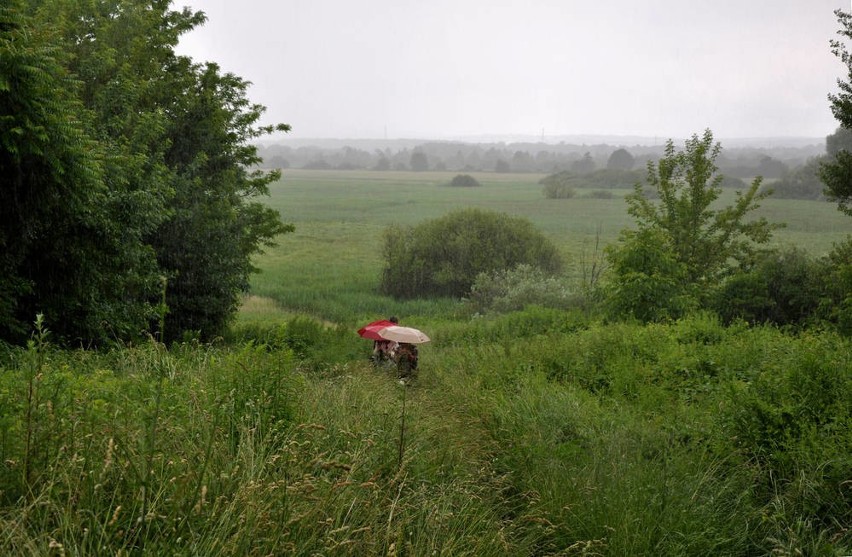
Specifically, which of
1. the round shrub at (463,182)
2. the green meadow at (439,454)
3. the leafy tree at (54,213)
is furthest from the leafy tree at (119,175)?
the round shrub at (463,182)

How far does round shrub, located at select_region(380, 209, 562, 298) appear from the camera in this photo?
41.2 m

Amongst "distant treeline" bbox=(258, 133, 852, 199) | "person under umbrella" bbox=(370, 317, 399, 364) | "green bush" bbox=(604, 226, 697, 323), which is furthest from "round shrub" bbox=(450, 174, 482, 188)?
"person under umbrella" bbox=(370, 317, 399, 364)

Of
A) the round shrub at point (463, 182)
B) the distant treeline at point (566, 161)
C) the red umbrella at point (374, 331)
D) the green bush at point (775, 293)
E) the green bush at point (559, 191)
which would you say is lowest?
the green bush at point (775, 293)

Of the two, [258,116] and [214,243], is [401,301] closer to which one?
[258,116]

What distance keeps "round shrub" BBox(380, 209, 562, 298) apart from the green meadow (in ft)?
95.9

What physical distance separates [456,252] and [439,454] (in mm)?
37445

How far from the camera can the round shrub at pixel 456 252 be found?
4122 cm

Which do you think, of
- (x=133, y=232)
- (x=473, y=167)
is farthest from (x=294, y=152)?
(x=133, y=232)

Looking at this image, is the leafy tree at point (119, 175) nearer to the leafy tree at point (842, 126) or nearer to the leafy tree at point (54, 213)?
the leafy tree at point (54, 213)

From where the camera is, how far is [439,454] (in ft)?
17.0

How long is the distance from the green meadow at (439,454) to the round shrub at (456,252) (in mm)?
29233

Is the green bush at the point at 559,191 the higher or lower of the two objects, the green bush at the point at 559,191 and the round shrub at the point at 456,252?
the higher

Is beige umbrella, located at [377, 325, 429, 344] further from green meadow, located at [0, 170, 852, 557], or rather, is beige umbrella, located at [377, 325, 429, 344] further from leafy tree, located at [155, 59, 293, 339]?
leafy tree, located at [155, 59, 293, 339]

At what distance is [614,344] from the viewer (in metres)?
11.7
